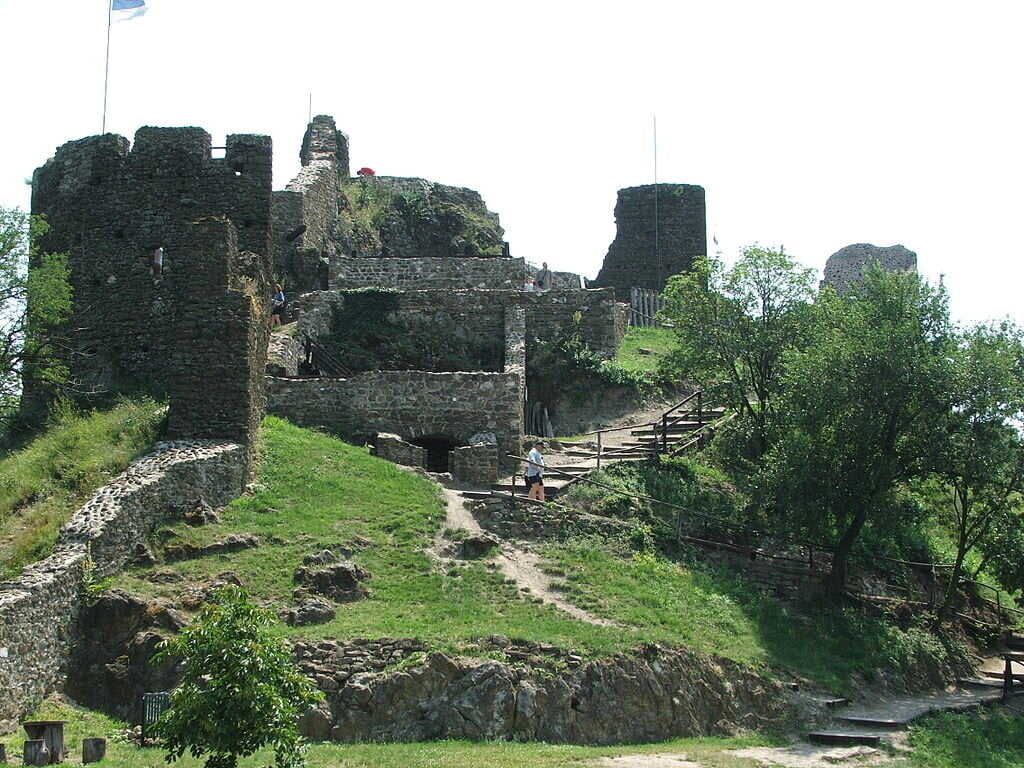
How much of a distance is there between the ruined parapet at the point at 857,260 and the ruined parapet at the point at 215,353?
3390 centimetres

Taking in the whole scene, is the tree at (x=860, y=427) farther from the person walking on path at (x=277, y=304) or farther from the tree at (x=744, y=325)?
the person walking on path at (x=277, y=304)

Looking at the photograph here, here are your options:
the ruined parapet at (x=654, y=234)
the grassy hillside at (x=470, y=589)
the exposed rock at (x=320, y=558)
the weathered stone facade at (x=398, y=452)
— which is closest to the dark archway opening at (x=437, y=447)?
the weathered stone facade at (x=398, y=452)

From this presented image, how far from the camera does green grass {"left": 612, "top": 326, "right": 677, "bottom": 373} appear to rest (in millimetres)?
36500

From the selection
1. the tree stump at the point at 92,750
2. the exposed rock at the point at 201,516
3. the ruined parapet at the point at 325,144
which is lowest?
the tree stump at the point at 92,750

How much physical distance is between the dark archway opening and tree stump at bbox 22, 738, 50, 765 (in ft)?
47.0

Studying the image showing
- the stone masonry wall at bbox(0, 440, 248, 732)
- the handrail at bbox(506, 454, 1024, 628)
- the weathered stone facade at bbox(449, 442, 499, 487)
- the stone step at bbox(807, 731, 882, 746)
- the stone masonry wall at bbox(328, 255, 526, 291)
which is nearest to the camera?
the stone masonry wall at bbox(0, 440, 248, 732)

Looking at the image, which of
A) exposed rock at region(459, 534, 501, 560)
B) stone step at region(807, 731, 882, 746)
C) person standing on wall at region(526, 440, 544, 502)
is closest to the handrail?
person standing on wall at region(526, 440, 544, 502)

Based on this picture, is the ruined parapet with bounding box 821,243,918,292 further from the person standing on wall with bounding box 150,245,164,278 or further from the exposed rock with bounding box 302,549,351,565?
the exposed rock with bounding box 302,549,351,565

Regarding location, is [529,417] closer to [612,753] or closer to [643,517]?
[643,517]

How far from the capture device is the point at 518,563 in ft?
77.9

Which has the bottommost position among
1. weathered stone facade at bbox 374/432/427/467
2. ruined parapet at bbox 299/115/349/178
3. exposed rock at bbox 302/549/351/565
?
exposed rock at bbox 302/549/351/565

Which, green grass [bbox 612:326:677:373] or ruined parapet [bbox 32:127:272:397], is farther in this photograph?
green grass [bbox 612:326:677:373]

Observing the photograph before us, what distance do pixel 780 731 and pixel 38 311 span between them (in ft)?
56.1

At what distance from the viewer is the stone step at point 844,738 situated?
20.0m
